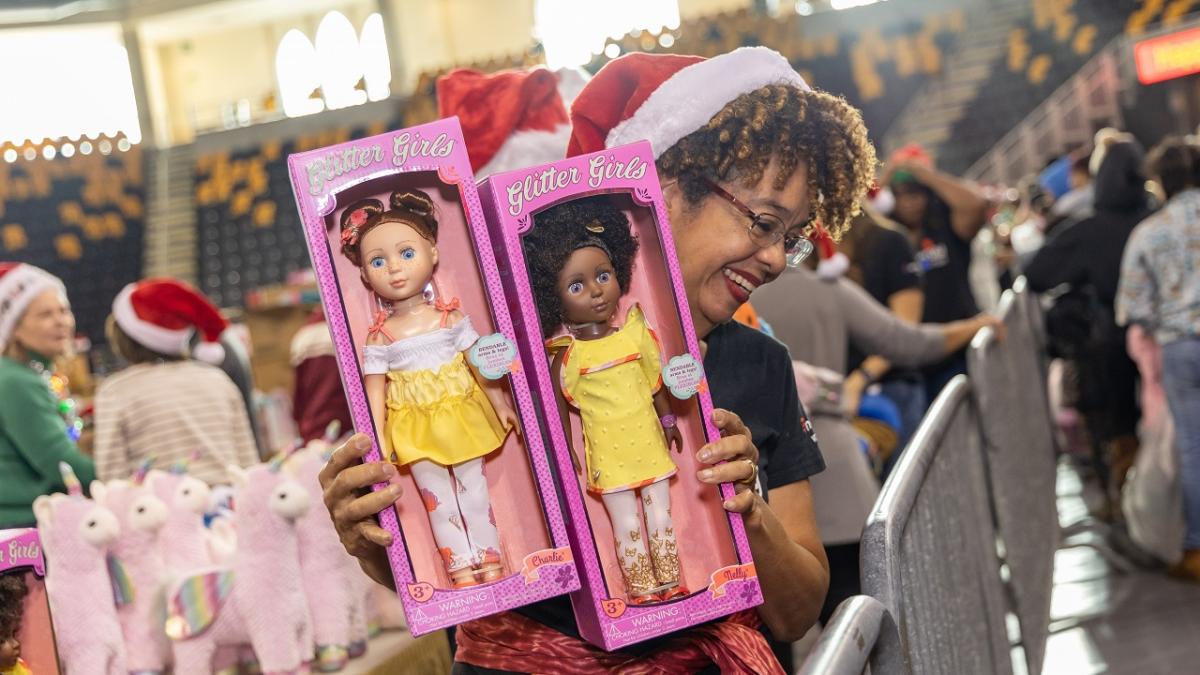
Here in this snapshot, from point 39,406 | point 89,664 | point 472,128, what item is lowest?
point 89,664

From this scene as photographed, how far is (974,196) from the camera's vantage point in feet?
14.6

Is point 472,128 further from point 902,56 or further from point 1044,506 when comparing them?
point 902,56

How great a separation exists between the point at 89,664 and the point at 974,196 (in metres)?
3.45

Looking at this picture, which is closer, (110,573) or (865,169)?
(865,169)

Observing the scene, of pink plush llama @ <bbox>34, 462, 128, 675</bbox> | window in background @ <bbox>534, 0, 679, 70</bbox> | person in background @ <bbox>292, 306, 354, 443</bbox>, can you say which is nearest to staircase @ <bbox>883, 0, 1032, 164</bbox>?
window in background @ <bbox>534, 0, 679, 70</bbox>

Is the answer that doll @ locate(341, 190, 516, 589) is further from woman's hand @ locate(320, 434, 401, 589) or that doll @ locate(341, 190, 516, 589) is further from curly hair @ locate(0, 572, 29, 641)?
curly hair @ locate(0, 572, 29, 641)

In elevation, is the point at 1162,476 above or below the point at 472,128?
below

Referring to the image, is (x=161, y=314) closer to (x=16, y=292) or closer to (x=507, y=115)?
(x=16, y=292)

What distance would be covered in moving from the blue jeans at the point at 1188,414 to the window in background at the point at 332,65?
16.1 metres

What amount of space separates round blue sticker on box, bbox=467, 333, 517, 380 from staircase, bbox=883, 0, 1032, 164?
14046mm

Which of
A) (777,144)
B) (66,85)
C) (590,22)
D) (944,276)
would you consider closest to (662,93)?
(777,144)

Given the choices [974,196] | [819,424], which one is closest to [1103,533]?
[974,196]

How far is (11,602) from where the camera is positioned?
47.4 inches

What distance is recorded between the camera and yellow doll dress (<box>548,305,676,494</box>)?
1096mm
